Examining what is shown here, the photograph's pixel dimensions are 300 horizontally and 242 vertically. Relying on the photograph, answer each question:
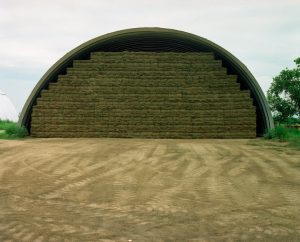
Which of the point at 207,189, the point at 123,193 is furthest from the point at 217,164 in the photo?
the point at 123,193

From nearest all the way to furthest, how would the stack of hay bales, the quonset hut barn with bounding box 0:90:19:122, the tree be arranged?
the stack of hay bales
the tree
the quonset hut barn with bounding box 0:90:19:122

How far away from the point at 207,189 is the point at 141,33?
17.2 meters

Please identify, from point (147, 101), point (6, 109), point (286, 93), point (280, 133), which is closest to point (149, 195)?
point (147, 101)

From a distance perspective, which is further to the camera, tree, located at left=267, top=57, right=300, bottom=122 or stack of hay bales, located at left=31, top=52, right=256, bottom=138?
tree, located at left=267, top=57, right=300, bottom=122

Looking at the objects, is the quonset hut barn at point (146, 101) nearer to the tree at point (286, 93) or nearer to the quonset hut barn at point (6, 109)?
the tree at point (286, 93)

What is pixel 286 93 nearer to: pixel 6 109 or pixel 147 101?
pixel 147 101

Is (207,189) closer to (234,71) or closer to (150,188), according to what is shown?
(150,188)

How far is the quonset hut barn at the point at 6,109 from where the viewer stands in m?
57.7

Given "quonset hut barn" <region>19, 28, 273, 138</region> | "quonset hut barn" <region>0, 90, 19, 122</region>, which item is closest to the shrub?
"quonset hut barn" <region>19, 28, 273, 138</region>

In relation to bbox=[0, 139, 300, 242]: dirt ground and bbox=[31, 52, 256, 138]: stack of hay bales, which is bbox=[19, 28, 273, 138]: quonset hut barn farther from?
bbox=[0, 139, 300, 242]: dirt ground

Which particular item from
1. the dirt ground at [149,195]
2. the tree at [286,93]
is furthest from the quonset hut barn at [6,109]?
the dirt ground at [149,195]

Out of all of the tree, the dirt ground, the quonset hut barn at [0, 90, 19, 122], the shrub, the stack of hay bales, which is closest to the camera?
the dirt ground

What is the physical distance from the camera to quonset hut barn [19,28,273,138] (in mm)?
21062

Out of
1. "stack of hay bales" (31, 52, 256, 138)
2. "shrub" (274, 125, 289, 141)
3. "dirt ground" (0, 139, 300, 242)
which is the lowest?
"dirt ground" (0, 139, 300, 242)
